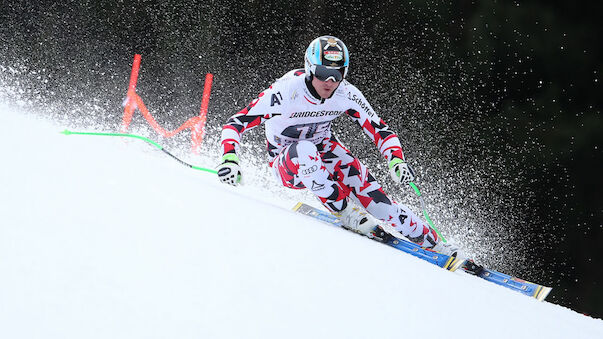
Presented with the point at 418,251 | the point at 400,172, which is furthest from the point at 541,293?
the point at 400,172

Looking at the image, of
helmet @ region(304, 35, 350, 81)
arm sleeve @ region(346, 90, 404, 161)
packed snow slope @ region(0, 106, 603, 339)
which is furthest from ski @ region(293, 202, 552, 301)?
helmet @ region(304, 35, 350, 81)

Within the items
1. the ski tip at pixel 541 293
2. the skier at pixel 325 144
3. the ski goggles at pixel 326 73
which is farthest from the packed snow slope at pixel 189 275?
the ski goggles at pixel 326 73

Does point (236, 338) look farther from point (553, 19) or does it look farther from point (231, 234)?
point (553, 19)

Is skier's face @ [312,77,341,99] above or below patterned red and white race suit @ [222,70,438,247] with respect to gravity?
above

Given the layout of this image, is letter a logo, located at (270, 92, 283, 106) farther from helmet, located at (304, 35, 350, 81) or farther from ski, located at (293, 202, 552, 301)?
ski, located at (293, 202, 552, 301)

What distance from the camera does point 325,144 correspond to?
139 inches

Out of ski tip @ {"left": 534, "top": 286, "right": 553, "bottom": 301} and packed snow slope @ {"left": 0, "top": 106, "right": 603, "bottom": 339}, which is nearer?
packed snow slope @ {"left": 0, "top": 106, "right": 603, "bottom": 339}

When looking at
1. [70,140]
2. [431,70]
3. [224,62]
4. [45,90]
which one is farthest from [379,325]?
[45,90]

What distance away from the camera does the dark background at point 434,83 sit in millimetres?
8453

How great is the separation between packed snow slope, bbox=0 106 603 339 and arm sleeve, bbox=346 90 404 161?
0.99 m

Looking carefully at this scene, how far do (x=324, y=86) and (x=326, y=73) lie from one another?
0.09m

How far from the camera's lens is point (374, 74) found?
991 centimetres

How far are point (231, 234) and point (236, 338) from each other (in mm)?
683

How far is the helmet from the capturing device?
3078 millimetres
